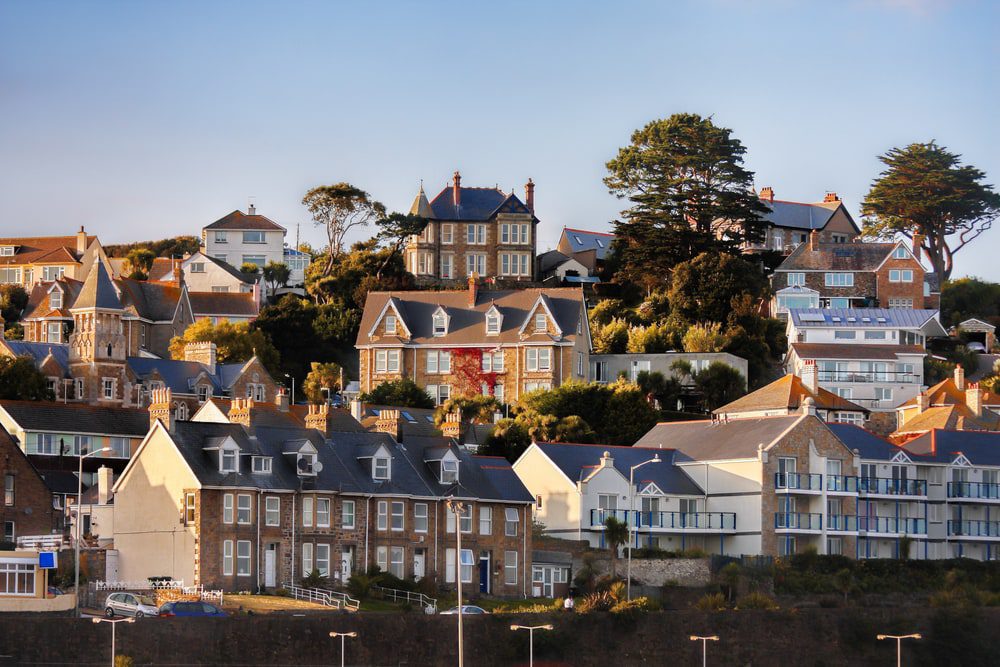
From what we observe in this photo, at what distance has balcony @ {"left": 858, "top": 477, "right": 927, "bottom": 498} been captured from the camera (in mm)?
85812

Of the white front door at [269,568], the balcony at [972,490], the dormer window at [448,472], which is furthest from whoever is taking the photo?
the balcony at [972,490]

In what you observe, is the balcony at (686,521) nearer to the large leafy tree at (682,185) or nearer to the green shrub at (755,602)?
the green shrub at (755,602)

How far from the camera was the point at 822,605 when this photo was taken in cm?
7688

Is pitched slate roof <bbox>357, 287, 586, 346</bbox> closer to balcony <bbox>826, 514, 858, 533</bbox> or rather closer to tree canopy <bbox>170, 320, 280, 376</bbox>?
tree canopy <bbox>170, 320, 280, 376</bbox>

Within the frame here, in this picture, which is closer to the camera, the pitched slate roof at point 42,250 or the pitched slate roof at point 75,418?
the pitched slate roof at point 75,418


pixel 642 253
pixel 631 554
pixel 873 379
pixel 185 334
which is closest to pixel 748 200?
pixel 642 253

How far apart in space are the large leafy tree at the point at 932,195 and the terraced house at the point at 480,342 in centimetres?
2994

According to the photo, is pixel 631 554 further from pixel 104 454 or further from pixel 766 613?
pixel 104 454

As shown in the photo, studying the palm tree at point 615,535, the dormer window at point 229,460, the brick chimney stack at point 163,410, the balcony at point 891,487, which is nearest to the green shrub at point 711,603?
the palm tree at point 615,535

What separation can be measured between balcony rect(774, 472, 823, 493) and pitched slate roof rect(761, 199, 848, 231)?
56355 mm

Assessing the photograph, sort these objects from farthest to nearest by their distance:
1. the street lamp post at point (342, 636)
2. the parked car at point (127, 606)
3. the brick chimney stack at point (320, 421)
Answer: the brick chimney stack at point (320, 421) < the street lamp post at point (342, 636) < the parked car at point (127, 606)

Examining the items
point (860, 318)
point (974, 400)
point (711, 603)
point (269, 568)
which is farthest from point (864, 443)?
point (269, 568)

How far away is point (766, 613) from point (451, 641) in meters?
13.3

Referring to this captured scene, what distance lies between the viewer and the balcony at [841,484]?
276ft
